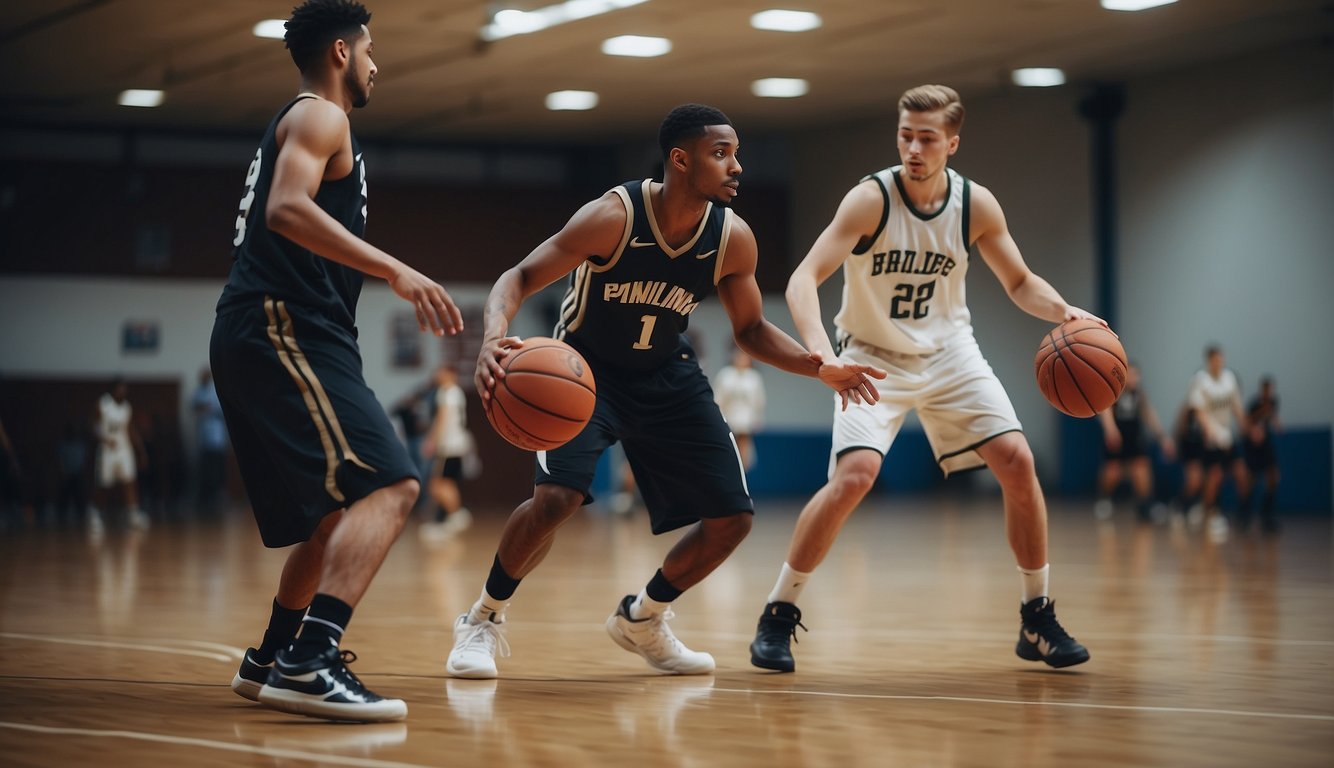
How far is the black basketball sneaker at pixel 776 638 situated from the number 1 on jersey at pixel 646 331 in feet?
3.45

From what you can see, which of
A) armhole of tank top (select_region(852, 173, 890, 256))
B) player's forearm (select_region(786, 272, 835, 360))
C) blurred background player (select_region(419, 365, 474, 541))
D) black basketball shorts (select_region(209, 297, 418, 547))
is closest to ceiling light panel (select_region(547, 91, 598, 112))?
blurred background player (select_region(419, 365, 474, 541))

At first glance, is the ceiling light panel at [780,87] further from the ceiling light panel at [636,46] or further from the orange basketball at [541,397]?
the orange basketball at [541,397]

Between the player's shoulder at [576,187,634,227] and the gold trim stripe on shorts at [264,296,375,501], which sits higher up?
the player's shoulder at [576,187,634,227]

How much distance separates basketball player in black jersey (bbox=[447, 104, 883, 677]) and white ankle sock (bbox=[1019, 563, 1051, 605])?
988mm

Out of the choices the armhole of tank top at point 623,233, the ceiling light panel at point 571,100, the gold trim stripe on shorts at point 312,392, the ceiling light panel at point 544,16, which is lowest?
the gold trim stripe on shorts at point 312,392

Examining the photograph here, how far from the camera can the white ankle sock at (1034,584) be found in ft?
17.4

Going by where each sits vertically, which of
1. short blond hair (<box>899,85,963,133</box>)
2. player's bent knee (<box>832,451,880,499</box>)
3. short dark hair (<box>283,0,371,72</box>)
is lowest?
player's bent knee (<box>832,451,880,499</box>)

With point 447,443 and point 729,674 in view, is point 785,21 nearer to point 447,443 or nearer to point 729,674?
point 447,443

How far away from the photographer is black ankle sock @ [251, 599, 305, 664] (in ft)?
14.7

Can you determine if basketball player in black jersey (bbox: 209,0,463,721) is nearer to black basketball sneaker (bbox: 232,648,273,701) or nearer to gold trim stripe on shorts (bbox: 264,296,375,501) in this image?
gold trim stripe on shorts (bbox: 264,296,375,501)

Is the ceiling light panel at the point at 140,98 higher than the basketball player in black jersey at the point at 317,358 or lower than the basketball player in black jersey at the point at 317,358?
higher

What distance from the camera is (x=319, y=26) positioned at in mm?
4188

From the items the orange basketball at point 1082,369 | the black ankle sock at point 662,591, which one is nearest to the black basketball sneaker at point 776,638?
the black ankle sock at point 662,591

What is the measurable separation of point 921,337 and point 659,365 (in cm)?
101
